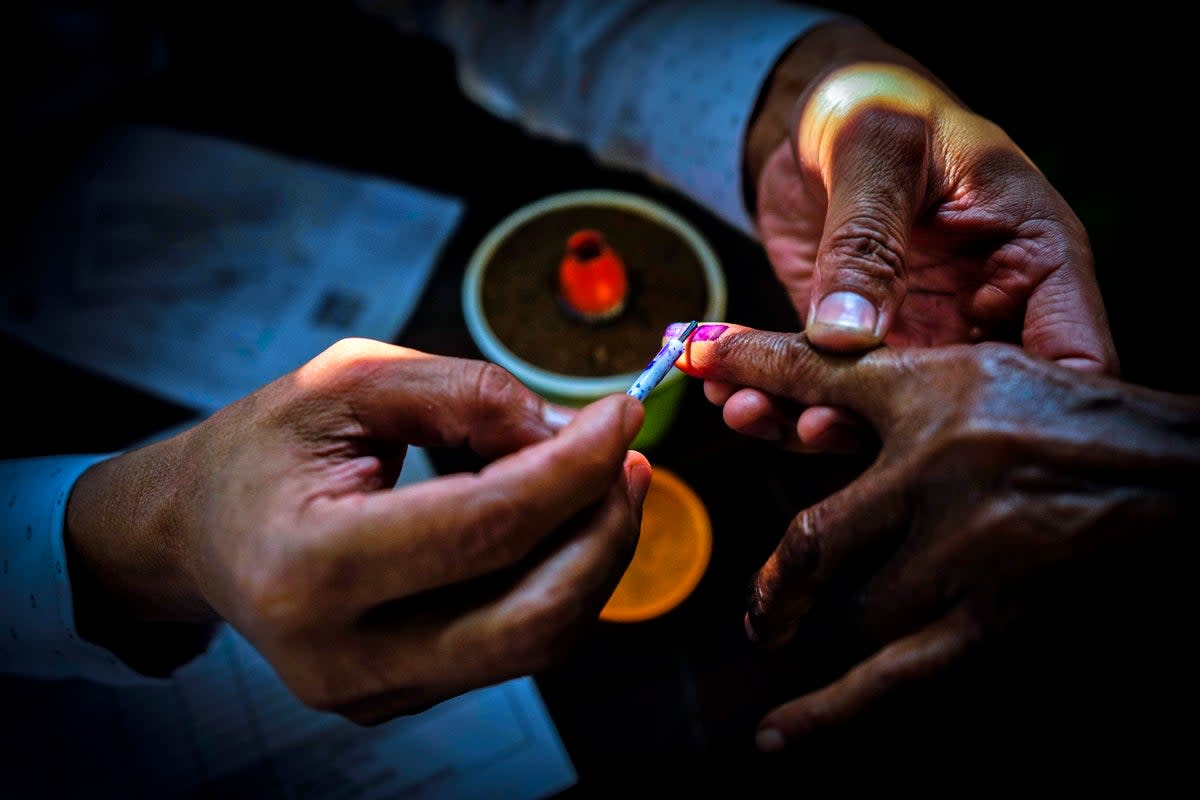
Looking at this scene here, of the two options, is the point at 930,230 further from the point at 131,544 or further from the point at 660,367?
the point at 131,544

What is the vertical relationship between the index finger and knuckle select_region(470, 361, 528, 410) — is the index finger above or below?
below

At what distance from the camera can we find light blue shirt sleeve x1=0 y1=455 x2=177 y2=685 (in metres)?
1.06

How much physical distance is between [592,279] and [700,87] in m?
0.51

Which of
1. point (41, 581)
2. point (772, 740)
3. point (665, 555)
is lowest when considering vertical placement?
point (665, 555)

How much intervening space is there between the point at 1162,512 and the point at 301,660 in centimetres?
96

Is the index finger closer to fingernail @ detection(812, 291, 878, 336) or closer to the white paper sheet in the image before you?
fingernail @ detection(812, 291, 878, 336)

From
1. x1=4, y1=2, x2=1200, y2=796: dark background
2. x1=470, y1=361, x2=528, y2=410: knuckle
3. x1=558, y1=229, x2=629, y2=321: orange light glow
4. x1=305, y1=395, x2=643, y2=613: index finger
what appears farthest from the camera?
x1=558, y1=229, x2=629, y2=321: orange light glow

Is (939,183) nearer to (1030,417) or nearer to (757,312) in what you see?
(1030,417)

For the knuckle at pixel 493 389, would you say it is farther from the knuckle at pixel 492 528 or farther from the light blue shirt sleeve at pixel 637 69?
the light blue shirt sleeve at pixel 637 69

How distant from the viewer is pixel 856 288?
3.16 ft

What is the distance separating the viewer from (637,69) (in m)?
1.69

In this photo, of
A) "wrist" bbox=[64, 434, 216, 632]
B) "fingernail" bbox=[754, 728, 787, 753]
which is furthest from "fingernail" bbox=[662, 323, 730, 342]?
"wrist" bbox=[64, 434, 216, 632]

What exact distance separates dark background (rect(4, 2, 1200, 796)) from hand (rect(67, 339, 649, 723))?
1.71ft

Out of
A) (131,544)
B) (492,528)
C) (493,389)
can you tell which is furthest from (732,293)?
(131,544)
